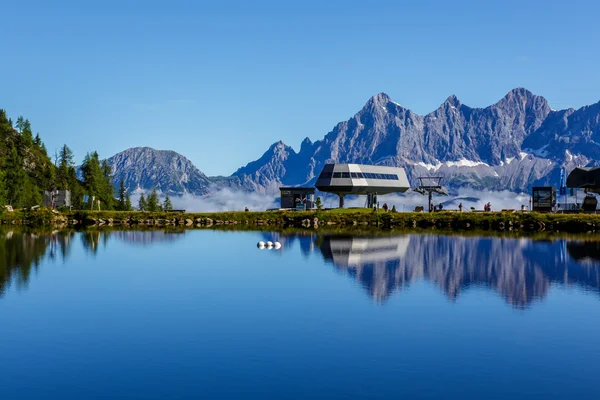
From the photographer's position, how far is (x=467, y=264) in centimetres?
7694

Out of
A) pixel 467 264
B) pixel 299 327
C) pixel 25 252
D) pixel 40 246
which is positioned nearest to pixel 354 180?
pixel 40 246

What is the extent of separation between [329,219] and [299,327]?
391ft

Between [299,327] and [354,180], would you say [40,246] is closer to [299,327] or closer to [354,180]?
[299,327]

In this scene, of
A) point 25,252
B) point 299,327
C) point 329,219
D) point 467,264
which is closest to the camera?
point 299,327

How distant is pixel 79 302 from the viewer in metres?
51.7

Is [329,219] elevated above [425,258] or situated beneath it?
elevated above

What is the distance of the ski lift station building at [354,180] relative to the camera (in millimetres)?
177625

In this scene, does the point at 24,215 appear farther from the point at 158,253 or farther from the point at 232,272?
the point at 232,272

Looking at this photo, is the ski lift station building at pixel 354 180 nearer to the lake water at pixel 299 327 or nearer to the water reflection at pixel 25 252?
the water reflection at pixel 25 252

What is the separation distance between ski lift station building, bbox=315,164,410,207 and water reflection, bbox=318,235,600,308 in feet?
211

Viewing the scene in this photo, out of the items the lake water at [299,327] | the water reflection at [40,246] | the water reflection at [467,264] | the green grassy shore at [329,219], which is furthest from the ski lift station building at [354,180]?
the lake water at [299,327]

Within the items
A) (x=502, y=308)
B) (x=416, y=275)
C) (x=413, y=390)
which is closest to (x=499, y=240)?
(x=416, y=275)

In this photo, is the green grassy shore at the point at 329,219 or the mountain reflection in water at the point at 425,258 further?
the green grassy shore at the point at 329,219

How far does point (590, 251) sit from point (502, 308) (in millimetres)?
47564
